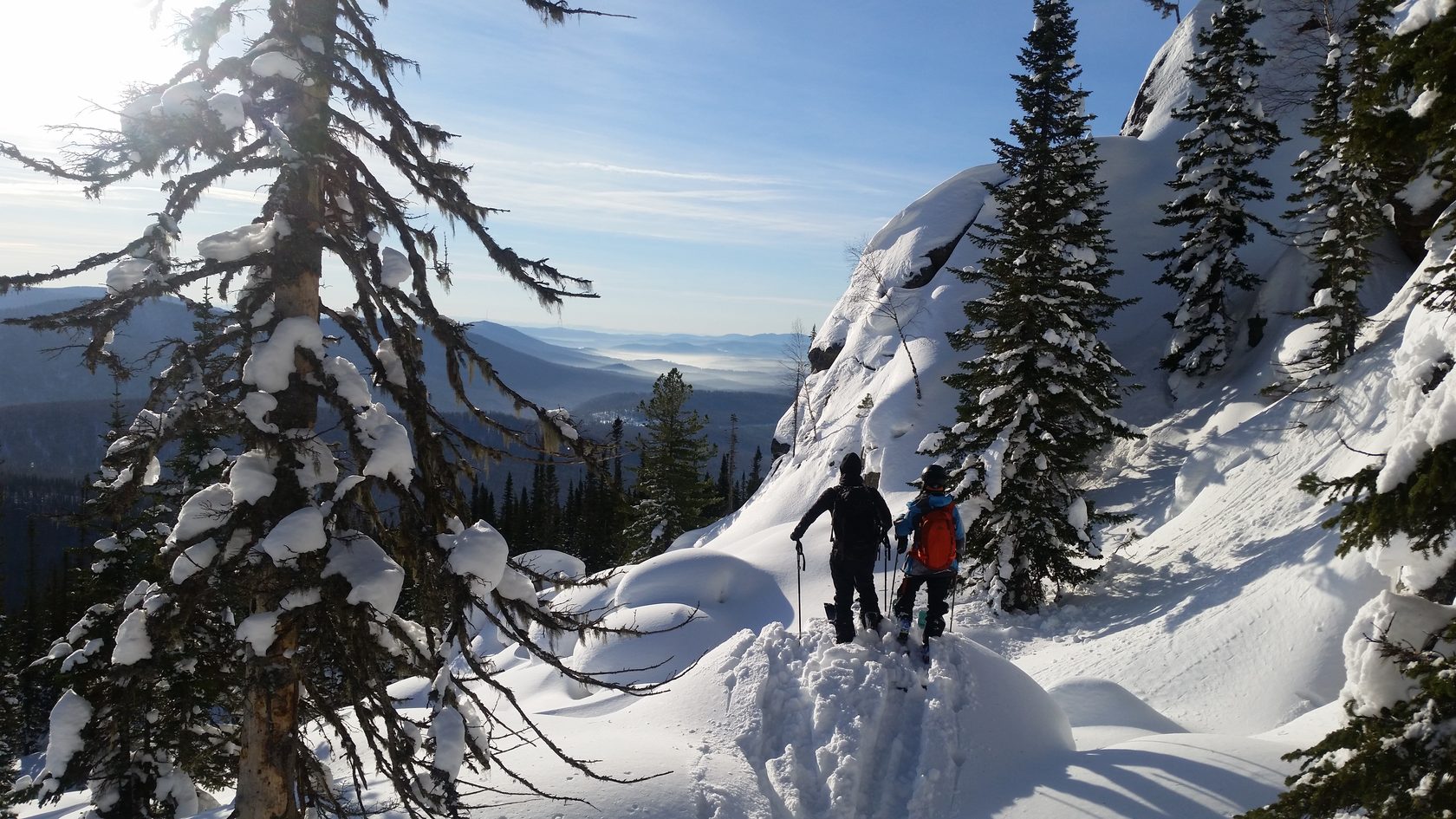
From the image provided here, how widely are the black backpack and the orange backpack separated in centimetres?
50

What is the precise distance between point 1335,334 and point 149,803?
1006 inches

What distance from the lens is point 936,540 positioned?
27.7ft

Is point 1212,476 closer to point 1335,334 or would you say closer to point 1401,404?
point 1335,334

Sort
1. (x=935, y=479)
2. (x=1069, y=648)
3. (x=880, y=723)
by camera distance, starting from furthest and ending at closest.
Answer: (x=1069, y=648) → (x=935, y=479) → (x=880, y=723)

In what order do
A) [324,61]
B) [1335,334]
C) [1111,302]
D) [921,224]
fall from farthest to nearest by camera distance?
[921,224], [1111,302], [1335,334], [324,61]

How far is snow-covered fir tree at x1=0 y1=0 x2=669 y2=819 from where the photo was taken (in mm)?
4387

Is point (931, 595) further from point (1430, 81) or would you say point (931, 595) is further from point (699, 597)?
point (699, 597)

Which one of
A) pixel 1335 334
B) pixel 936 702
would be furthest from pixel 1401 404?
pixel 1335 334

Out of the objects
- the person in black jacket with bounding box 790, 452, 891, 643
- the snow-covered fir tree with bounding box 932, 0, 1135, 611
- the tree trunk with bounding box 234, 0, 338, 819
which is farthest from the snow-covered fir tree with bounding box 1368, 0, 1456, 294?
the snow-covered fir tree with bounding box 932, 0, 1135, 611

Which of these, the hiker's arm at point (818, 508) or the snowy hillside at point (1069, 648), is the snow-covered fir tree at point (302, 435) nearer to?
the snowy hillside at point (1069, 648)

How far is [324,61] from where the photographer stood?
15.2 feet

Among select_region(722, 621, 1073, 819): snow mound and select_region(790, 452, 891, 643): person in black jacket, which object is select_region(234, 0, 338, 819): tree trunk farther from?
select_region(790, 452, 891, 643): person in black jacket

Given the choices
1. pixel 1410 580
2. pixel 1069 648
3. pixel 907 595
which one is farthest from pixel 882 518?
pixel 1069 648

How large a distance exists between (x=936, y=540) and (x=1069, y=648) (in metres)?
8.36
